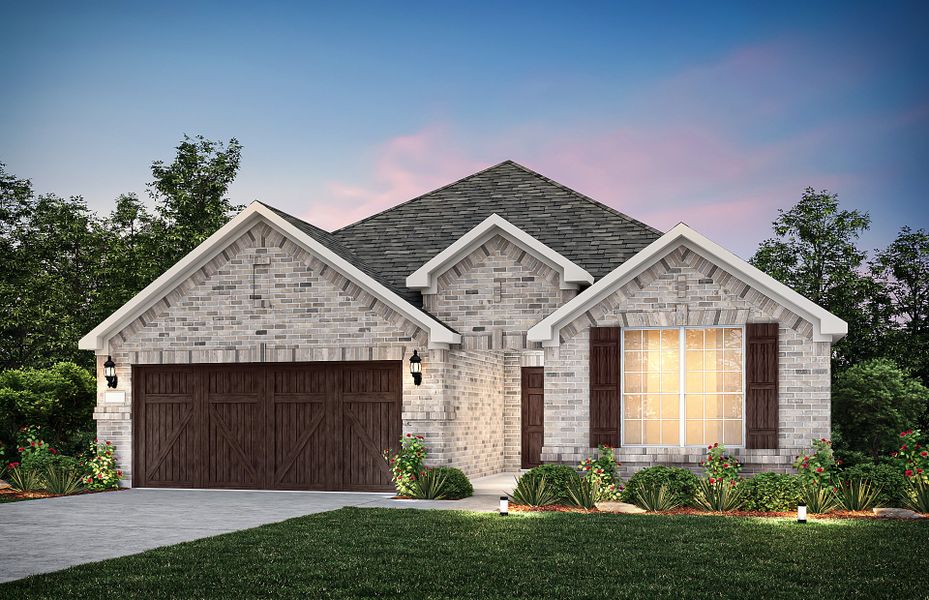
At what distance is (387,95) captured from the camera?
2489cm

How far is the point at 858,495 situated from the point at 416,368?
7.43 metres

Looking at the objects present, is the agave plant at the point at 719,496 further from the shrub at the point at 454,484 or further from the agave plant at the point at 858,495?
the shrub at the point at 454,484

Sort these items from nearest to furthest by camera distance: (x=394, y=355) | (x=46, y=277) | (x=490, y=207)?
1. (x=394, y=355)
2. (x=490, y=207)
3. (x=46, y=277)

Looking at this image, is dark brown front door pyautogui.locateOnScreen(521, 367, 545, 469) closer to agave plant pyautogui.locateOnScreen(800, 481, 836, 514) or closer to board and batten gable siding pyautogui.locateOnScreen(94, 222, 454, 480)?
board and batten gable siding pyautogui.locateOnScreen(94, 222, 454, 480)

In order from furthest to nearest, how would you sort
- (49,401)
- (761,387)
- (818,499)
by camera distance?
(49,401), (761,387), (818,499)

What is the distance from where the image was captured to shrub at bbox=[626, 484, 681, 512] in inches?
586

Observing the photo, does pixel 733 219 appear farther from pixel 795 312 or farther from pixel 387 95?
pixel 795 312

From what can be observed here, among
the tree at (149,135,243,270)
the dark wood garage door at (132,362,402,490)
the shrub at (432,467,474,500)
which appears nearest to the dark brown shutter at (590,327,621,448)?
the shrub at (432,467,474,500)

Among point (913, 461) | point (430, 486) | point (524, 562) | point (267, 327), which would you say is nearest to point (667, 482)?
point (913, 461)

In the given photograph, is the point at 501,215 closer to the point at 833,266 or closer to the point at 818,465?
the point at 818,465

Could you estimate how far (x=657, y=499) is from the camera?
1492 cm

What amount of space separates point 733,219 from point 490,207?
10446 millimetres

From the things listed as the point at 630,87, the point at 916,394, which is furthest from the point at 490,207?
the point at 916,394

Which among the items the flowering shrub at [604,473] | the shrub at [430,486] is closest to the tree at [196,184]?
the shrub at [430,486]
